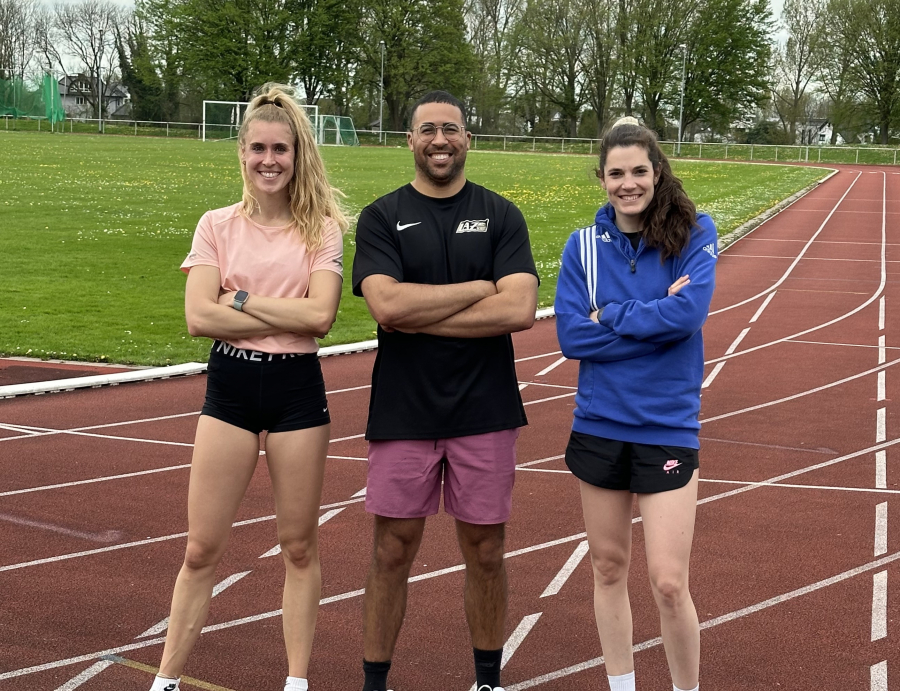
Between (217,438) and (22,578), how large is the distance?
2.00 m

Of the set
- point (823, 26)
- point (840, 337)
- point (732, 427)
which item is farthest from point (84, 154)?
point (823, 26)

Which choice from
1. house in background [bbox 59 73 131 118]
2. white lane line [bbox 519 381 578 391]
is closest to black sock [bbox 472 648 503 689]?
white lane line [bbox 519 381 578 391]

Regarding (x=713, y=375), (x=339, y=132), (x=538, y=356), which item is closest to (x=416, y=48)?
(x=339, y=132)

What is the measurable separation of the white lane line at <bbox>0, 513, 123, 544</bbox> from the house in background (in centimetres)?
7807

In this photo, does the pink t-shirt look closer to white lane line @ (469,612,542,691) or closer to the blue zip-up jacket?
the blue zip-up jacket

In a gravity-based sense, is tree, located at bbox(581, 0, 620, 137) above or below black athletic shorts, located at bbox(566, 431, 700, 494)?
above

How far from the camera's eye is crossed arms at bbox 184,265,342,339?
3541mm

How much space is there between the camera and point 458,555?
5379 millimetres

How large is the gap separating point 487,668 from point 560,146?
214ft

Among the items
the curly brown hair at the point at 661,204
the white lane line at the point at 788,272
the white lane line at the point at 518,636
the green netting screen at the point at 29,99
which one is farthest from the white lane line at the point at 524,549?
the green netting screen at the point at 29,99

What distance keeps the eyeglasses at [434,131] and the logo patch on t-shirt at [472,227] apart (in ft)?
0.94

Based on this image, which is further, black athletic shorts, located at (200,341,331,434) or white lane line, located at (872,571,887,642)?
white lane line, located at (872,571,887,642)

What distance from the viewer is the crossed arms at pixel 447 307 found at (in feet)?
11.6

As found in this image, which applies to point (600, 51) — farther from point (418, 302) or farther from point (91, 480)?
point (418, 302)
